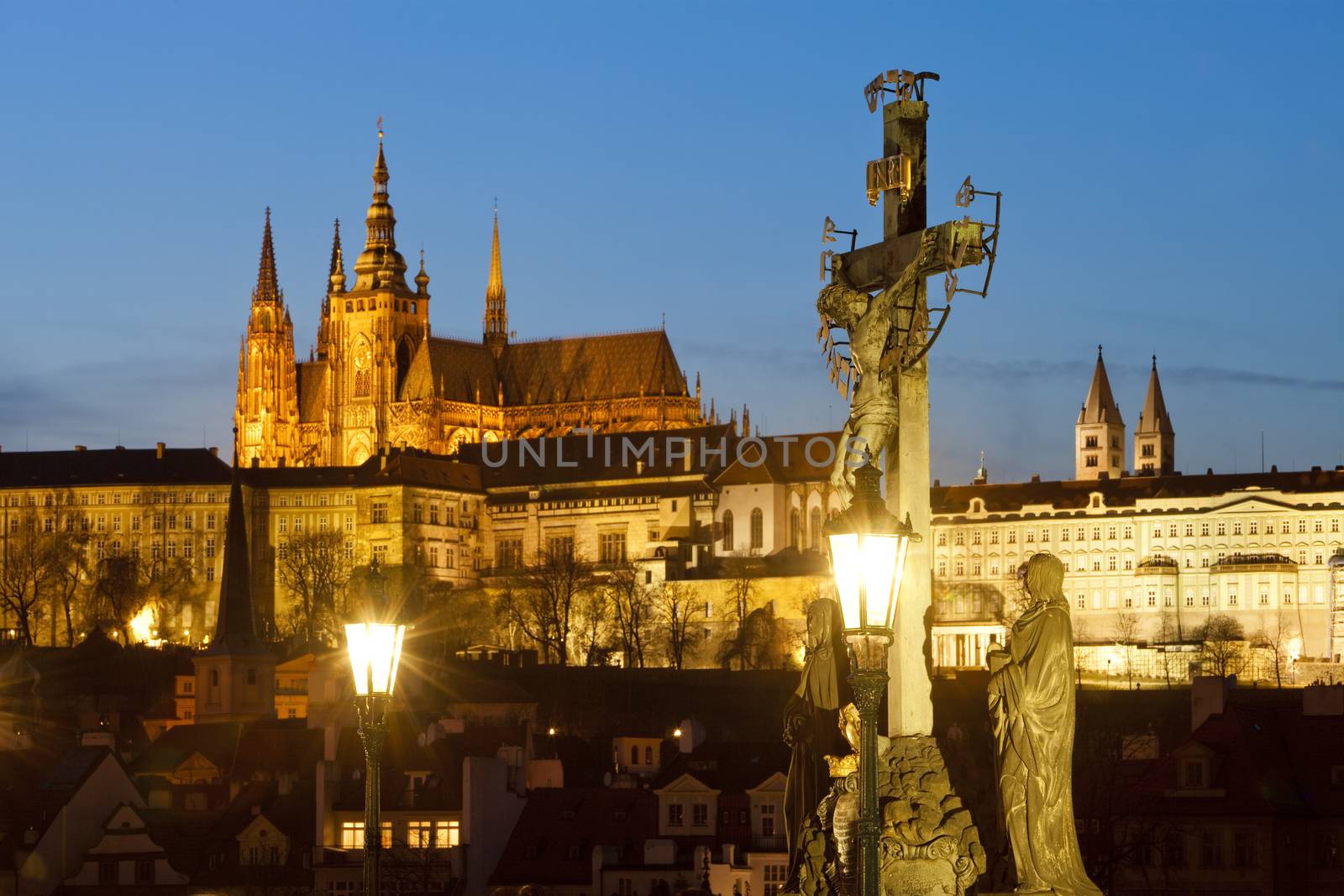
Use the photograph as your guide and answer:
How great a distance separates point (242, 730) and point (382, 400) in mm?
95609

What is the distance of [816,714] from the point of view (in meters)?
12.8

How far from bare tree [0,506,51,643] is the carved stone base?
131511 millimetres

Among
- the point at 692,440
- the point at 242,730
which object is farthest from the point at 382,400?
the point at 242,730

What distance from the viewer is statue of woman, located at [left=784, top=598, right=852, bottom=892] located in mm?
12734

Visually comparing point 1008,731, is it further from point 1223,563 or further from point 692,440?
point 692,440

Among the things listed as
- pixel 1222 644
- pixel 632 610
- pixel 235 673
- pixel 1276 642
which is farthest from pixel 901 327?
pixel 1276 642

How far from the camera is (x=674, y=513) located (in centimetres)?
14412

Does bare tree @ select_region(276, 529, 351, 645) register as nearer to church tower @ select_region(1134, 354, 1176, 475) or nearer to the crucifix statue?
church tower @ select_region(1134, 354, 1176, 475)

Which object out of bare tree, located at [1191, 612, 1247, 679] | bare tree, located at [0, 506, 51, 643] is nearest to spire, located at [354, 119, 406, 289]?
bare tree, located at [0, 506, 51, 643]

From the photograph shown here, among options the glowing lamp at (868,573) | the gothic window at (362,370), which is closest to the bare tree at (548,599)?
the gothic window at (362,370)

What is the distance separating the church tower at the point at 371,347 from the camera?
16912cm

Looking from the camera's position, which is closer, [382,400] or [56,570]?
[56,570]

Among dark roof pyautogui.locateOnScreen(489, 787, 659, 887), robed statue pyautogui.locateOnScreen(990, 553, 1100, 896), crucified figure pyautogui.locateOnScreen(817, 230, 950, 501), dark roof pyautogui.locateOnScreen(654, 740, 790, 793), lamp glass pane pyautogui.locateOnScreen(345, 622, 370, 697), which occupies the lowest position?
dark roof pyautogui.locateOnScreen(489, 787, 659, 887)

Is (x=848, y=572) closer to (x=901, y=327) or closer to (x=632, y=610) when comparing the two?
(x=901, y=327)
